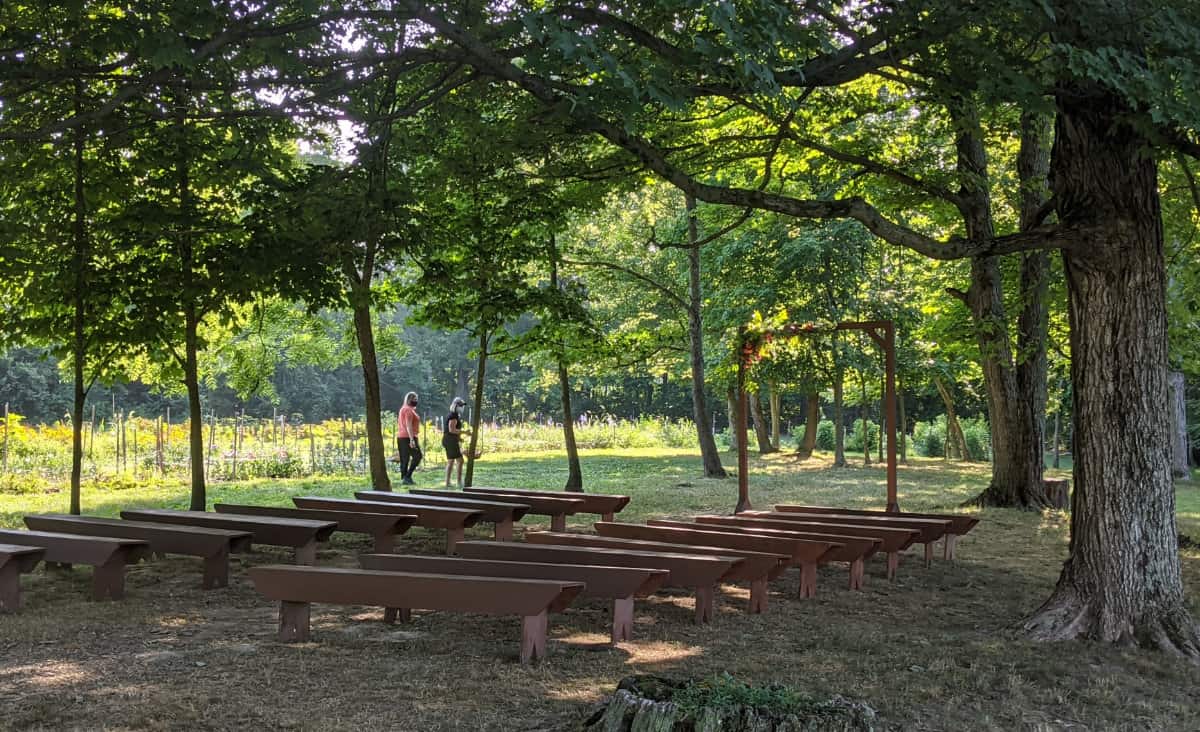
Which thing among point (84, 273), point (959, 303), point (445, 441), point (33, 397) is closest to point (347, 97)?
point (84, 273)

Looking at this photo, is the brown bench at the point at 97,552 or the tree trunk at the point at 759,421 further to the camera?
the tree trunk at the point at 759,421

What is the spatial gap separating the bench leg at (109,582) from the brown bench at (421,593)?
2.14 metres

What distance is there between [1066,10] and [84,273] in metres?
9.13

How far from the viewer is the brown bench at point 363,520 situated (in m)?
8.74

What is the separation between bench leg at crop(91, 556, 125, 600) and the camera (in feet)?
24.6

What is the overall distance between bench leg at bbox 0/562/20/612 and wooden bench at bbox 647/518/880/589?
190 inches

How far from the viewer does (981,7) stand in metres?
5.84

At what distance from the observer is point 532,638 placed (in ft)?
18.7

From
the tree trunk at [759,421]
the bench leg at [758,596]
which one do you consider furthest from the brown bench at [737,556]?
the tree trunk at [759,421]

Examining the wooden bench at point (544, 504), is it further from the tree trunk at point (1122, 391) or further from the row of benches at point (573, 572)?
the tree trunk at point (1122, 391)

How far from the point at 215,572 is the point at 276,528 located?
600 millimetres

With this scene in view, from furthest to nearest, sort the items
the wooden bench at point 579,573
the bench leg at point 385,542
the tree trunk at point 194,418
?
the tree trunk at point 194,418 < the bench leg at point 385,542 < the wooden bench at point 579,573

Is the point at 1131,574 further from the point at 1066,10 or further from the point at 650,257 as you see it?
the point at 650,257

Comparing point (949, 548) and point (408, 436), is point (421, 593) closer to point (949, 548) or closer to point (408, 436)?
point (949, 548)
